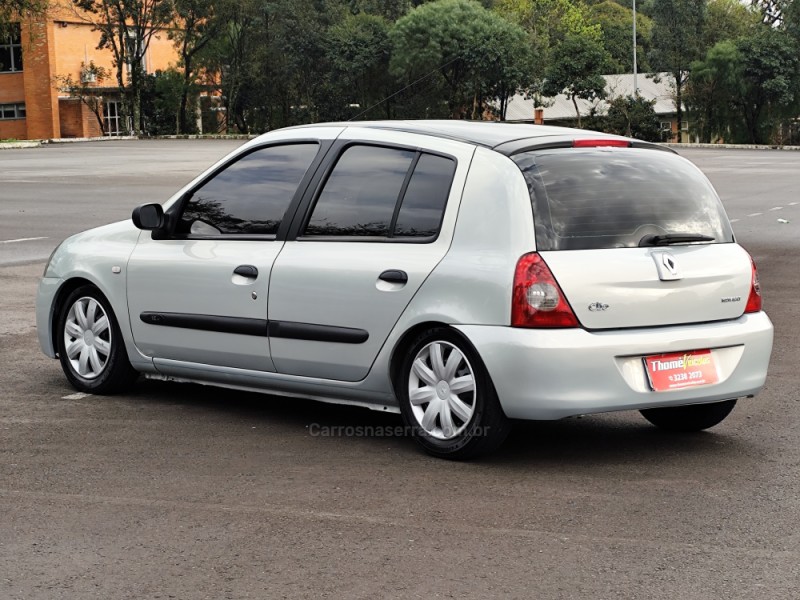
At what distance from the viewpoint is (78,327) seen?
837 cm

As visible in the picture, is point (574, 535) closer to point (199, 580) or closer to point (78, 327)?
point (199, 580)

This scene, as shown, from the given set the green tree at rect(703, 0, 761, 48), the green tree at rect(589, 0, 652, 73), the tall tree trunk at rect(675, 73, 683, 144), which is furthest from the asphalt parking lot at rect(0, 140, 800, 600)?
the green tree at rect(589, 0, 652, 73)

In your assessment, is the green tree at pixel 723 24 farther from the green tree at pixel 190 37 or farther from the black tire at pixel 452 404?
the black tire at pixel 452 404

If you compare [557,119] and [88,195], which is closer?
[88,195]

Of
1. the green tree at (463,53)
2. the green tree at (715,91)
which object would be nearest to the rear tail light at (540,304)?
the green tree at (715,91)

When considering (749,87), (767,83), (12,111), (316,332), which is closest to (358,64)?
(749,87)

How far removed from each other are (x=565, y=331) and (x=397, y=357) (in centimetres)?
95

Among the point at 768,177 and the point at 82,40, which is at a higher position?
the point at 82,40

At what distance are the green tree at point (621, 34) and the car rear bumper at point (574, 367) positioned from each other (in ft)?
314

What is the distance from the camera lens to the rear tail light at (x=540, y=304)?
6230 millimetres

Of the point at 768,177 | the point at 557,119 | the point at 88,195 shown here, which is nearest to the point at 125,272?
the point at 88,195

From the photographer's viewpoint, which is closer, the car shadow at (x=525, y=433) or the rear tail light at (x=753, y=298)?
the car shadow at (x=525, y=433)

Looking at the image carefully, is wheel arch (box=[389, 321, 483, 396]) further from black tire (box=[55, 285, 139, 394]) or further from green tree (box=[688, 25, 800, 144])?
green tree (box=[688, 25, 800, 144])

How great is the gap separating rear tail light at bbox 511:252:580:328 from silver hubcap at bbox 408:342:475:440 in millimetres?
379
